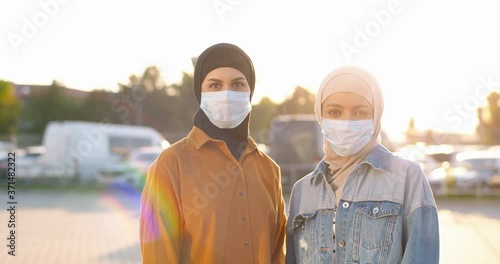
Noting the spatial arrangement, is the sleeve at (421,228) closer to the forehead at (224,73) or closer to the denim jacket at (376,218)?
the denim jacket at (376,218)

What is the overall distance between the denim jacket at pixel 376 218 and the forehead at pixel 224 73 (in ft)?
2.46

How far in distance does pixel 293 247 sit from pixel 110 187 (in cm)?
2234

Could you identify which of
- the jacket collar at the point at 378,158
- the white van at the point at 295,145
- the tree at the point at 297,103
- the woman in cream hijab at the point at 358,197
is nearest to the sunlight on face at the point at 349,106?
the woman in cream hijab at the point at 358,197

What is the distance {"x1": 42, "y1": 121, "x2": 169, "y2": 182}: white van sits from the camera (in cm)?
2742

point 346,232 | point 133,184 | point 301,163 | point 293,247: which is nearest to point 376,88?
point 346,232

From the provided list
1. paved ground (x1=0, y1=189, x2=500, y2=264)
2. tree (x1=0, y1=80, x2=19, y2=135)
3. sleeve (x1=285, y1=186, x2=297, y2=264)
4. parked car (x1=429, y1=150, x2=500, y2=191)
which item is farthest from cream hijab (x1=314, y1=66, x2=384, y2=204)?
tree (x1=0, y1=80, x2=19, y2=135)

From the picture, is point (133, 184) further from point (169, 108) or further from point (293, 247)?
point (169, 108)

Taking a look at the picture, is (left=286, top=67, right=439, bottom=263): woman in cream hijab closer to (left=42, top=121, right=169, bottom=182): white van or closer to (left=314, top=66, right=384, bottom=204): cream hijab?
(left=314, top=66, right=384, bottom=204): cream hijab

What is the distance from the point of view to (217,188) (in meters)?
3.48

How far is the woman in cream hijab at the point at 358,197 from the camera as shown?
3.05m

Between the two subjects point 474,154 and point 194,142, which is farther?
point 474,154

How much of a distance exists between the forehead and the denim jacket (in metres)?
0.75

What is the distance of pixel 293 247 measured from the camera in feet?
11.6

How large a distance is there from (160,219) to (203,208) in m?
0.23
